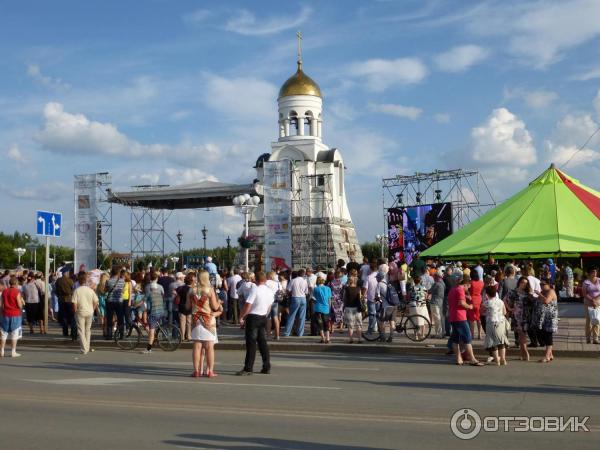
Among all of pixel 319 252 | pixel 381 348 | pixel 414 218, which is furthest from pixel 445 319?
pixel 319 252

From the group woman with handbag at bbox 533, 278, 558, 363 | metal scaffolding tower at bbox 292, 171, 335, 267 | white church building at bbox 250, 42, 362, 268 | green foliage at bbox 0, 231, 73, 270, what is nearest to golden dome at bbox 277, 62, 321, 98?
white church building at bbox 250, 42, 362, 268

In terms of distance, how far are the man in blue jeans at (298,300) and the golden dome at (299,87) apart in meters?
49.8

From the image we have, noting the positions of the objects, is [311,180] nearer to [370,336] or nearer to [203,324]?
[370,336]

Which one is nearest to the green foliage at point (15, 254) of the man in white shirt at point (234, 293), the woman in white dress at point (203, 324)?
the man in white shirt at point (234, 293)

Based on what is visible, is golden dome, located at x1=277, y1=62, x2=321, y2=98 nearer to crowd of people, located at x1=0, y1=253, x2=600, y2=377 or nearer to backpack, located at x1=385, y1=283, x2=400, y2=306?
crowd of people, located at x1=0, y1=253, x2=600, y2=377

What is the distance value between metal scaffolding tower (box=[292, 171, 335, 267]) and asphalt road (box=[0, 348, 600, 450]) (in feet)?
140

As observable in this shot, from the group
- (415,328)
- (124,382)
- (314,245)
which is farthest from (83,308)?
(314,245)

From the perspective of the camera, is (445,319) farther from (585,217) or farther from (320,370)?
(320,370)

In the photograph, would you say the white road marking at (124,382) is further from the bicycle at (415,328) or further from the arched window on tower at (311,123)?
the arched window on tower at (311,123)

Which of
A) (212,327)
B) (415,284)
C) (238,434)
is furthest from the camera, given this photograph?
(415,284)

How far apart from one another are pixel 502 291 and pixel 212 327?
886 centimetres

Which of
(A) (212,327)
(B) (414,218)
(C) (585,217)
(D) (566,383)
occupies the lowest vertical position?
(D) (566,383)

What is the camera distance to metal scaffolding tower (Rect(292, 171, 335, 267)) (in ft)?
196

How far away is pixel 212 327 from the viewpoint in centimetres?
1350
